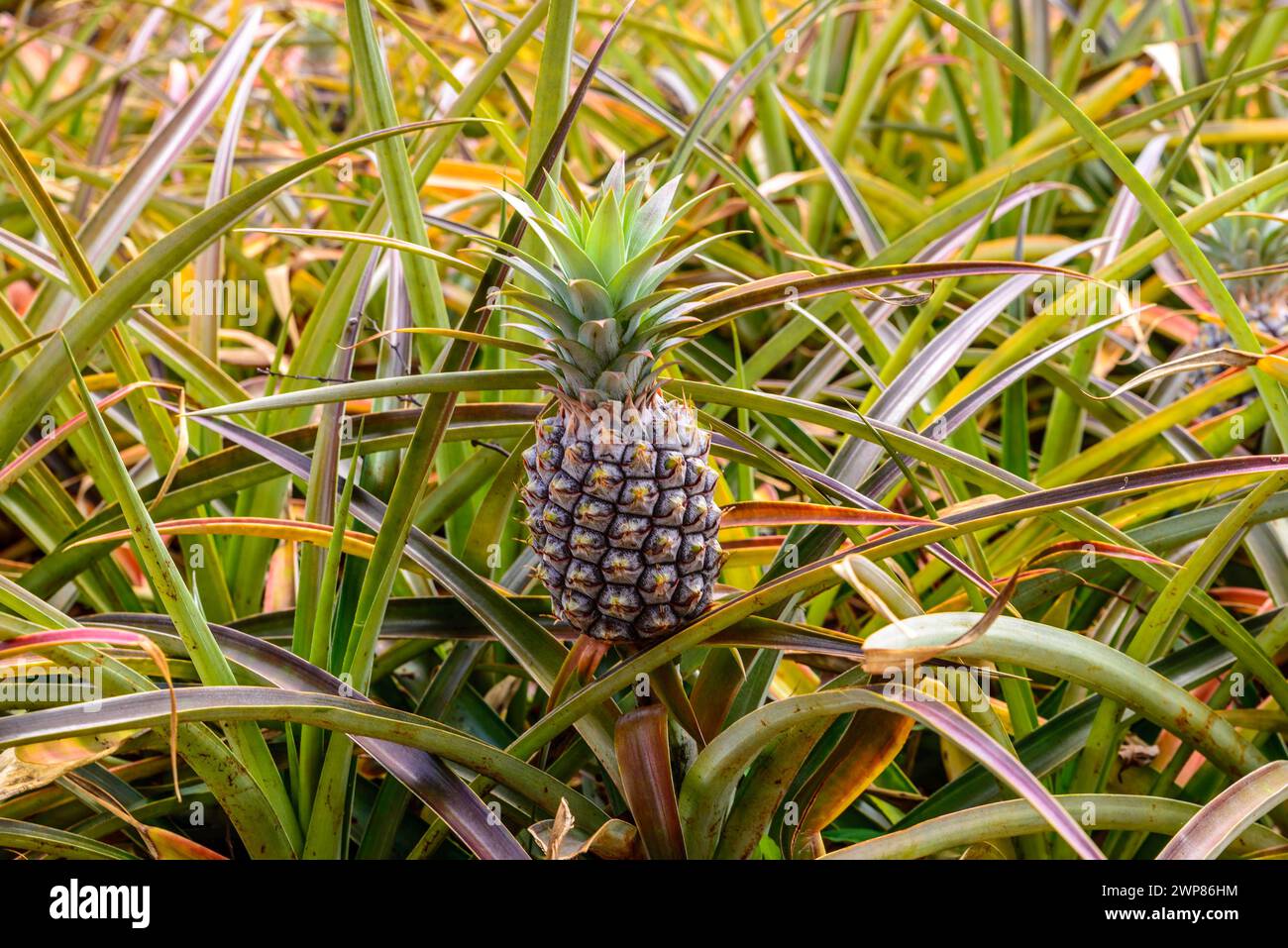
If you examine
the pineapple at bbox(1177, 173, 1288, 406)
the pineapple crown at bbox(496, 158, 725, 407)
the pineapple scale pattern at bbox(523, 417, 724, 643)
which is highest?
the pineapple at bbox(1177, 173, 1288, 406)

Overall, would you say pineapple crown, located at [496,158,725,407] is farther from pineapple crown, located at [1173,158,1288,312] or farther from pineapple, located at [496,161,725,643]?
pineapple crown, located at [1173,158,1288,312]

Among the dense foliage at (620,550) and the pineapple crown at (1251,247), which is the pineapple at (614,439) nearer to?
the dense foliage at (620,550)

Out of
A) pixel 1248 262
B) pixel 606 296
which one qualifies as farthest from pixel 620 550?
pixel 1248 262

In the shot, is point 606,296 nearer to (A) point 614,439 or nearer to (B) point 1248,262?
(A) point 614,439

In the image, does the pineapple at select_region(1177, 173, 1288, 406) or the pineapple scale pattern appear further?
the pineapple at select_region(1177, 173, 1288, 406)

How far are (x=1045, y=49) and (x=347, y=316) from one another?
2.18 metres

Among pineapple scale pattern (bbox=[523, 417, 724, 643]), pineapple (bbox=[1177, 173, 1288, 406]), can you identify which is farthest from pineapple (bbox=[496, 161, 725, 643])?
pineapple (bbox=[1177, 173, 1288, 406])

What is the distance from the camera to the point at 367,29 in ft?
4.10

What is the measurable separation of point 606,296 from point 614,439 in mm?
144

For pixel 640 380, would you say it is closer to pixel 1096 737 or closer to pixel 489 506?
pixel 489 506

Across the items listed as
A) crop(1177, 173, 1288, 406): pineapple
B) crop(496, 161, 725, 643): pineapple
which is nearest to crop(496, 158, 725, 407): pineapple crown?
crop(496, 161, 725, 643): pineapple

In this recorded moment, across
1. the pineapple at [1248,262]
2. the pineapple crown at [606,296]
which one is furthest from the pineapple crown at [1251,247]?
the pineapple crown at [606,296]

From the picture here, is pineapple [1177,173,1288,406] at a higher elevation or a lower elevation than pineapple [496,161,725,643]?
higher

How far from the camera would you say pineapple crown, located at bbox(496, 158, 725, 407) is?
3.26 feet
